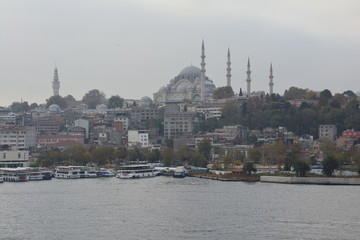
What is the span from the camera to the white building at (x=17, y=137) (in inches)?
2202

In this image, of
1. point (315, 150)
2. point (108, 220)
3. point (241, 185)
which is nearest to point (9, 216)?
point (108, 220)

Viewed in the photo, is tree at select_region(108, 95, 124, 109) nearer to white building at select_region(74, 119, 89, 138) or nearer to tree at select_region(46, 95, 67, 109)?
tree at select_region(46, 95, 67, 109)

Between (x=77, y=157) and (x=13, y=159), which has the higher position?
(x=77, y=157)

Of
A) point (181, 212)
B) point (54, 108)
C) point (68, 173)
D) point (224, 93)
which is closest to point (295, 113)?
point (224, 93)

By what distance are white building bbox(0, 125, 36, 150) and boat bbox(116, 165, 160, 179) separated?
1735 cm

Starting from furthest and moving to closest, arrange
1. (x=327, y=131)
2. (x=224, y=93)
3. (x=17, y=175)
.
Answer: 1. (x=224, y=93)
2. (x=327, y=131)
3. (x=17, y=175)

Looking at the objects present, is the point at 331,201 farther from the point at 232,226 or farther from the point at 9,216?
the point at 9,216

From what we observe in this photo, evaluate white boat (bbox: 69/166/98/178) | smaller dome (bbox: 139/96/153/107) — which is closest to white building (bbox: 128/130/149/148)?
white boat (bbox: 69/166/98/178)

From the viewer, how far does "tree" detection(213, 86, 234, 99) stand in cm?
7144

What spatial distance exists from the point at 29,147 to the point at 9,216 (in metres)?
33.7

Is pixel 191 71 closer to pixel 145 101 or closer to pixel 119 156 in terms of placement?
pixel 145 101

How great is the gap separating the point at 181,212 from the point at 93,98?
66219mm

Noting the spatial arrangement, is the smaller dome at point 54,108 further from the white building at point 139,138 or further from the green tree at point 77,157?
the green tree at point 77,157

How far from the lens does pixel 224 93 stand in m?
71.8
